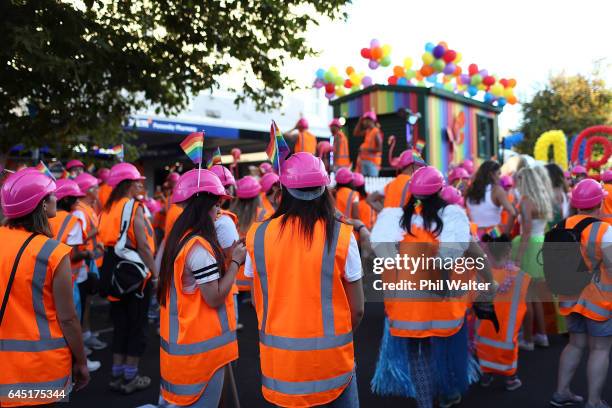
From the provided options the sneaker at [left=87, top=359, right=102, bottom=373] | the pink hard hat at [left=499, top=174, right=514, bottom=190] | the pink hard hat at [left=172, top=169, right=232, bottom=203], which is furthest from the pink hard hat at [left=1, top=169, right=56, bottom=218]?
the pink hard hat at [left=499, top=174, right=514, bottom=190]

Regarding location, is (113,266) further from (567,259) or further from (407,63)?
(407,63)

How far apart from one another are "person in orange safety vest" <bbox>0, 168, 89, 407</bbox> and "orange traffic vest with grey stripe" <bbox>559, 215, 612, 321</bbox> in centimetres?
331

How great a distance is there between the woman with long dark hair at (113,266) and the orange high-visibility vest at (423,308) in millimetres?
2223

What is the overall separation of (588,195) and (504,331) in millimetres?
1445

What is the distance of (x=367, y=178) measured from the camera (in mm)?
10531

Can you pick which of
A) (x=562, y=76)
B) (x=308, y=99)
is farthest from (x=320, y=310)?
(x=562, y=76)

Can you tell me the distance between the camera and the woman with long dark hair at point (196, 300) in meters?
2.89

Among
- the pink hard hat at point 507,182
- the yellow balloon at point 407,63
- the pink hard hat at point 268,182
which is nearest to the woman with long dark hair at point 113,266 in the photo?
the pink hard hat at point 268,182

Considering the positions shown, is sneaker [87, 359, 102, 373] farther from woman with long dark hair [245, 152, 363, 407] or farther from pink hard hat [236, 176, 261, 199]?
woman with long dark hair [245, 152, 363, 407]

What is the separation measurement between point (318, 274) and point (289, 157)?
1.99ft

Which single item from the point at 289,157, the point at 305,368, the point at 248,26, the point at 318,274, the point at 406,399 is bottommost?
the point at 406,399

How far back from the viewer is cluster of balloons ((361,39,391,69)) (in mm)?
16000

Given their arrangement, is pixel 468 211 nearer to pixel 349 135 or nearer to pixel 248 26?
pixel 248 26

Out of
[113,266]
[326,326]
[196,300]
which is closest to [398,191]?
[113,266]
